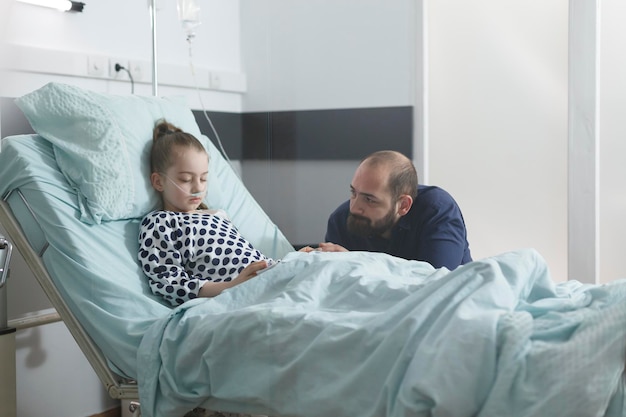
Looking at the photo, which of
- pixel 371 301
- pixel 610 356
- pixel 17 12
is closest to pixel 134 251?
pixel 371 301

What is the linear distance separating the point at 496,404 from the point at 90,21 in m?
1.69

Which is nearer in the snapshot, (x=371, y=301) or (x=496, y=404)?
(x=496, y=404)

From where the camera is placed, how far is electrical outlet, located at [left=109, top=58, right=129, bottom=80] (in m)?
2.35

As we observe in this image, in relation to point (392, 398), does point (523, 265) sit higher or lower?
higher

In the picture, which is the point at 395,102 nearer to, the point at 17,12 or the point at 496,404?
the point at 17,12

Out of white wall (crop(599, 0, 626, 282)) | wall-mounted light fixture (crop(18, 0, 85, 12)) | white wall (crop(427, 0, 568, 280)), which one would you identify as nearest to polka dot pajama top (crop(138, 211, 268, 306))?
wall-mounted light fixture (crop(18, 0, 85, 12))

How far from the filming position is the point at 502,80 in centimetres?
244

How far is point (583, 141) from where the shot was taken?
237 centimetres

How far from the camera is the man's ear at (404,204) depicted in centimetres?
215

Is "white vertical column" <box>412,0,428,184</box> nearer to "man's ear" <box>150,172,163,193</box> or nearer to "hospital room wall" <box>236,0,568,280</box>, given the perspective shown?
"hospital room wall" <box>236,0,568,280</box>

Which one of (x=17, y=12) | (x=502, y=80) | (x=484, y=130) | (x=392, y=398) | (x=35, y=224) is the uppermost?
(x=17, y=12)

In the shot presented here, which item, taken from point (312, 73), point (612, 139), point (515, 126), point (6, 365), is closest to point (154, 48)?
point (312, 73)

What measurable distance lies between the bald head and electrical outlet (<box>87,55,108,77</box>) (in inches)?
32.3

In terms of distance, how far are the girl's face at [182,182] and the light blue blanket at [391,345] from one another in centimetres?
35
